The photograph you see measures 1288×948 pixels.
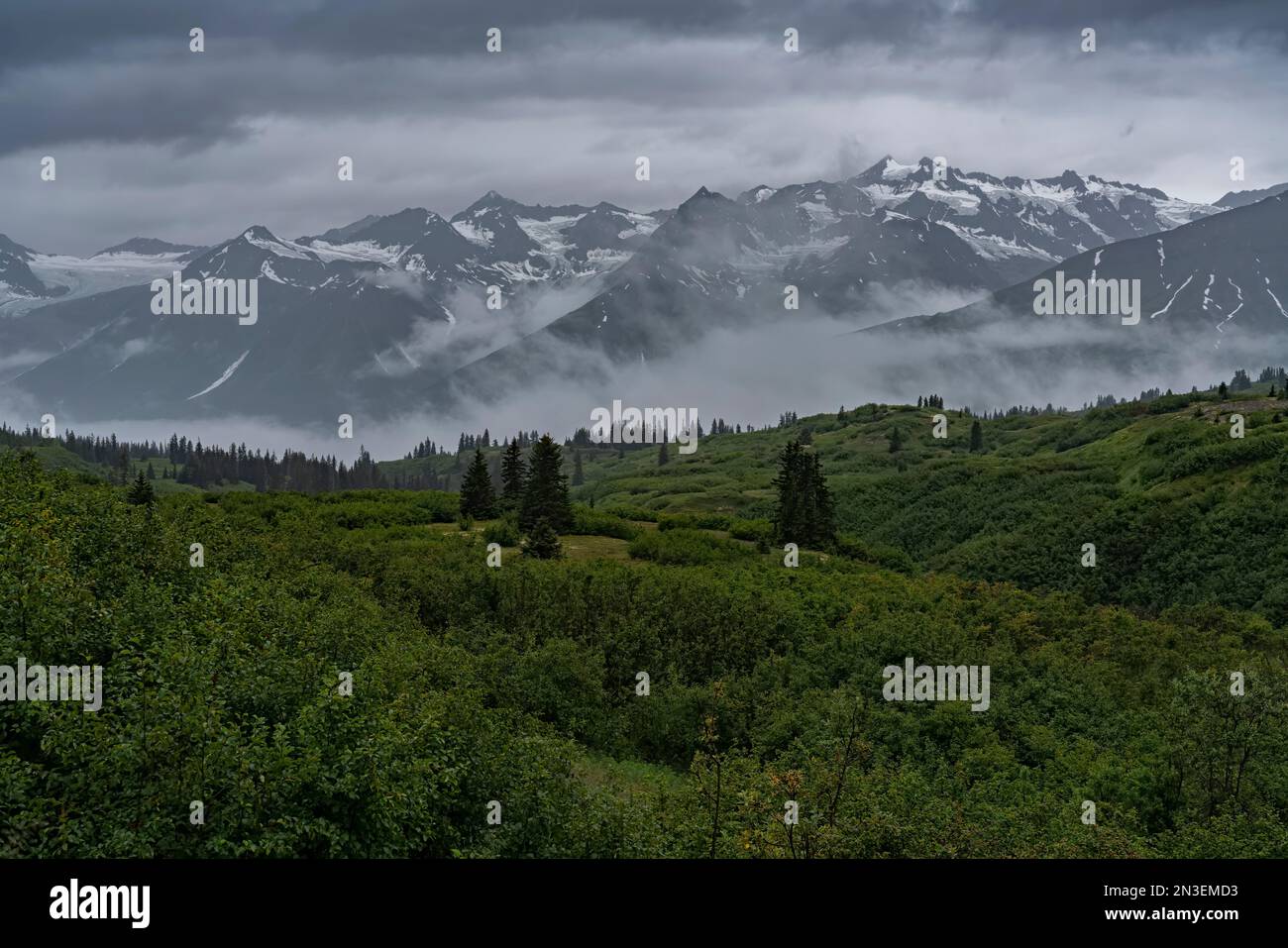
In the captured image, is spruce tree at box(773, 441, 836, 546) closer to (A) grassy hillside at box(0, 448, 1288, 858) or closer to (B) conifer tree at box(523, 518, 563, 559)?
(A) grassy hillside at box(0, 448, 1288, 858)

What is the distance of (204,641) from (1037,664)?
149 ft

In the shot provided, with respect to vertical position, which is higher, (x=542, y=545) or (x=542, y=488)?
(x=542, y=488)

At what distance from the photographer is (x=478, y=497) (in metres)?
117

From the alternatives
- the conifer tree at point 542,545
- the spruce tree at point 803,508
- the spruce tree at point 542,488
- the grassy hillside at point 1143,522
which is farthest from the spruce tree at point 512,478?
the spruce tree at point 803,508

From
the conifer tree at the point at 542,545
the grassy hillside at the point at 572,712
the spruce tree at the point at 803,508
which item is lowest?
the grassy hillside at the point at 572,712

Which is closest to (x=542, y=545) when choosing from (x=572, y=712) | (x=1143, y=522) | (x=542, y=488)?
(x=542, y=488)

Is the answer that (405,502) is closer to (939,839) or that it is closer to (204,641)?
(204,641)

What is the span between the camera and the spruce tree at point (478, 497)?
116 metres

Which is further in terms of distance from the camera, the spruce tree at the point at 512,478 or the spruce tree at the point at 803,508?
the spruce tree at the point at 803,508

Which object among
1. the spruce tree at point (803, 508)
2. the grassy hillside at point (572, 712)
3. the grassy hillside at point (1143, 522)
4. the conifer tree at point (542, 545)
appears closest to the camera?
the grassy hillside at point (572, 712)

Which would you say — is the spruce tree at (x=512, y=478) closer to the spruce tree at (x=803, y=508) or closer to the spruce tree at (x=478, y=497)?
the spruce tree at (x=478, y=497)

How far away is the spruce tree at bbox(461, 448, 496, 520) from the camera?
115875 mm

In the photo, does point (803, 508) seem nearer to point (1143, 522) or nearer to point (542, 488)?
point (542, 488)

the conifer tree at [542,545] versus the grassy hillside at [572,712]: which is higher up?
the conifer tree at [542,545]
